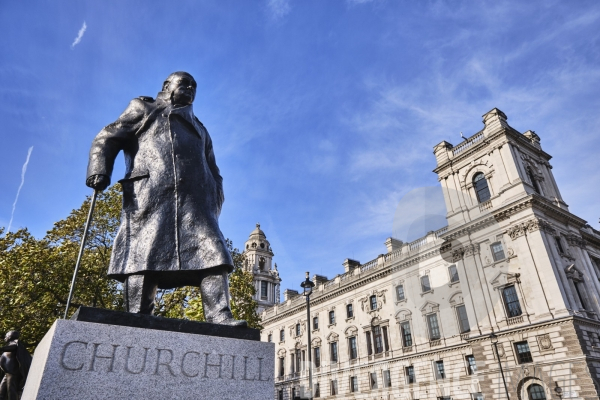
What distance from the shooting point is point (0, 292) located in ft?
43.1

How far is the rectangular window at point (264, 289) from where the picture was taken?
58250 mm

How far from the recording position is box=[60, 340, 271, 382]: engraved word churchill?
8.39 ft

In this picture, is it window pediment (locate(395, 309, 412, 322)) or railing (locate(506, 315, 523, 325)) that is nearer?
railing (locate(506, 315, 523, 325))

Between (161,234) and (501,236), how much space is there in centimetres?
2948

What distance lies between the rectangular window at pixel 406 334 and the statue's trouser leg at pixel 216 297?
3275 centimetres

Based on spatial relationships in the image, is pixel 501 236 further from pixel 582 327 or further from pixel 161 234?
pixel 161 234

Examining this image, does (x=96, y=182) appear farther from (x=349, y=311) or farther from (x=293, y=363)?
(x=293, y=363)

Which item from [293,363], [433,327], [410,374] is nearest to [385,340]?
[410,374]

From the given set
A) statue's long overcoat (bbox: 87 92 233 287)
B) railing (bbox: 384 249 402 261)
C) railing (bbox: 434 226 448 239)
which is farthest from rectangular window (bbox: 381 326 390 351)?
statue's long overcoat (bbox: 87 92 233 287)

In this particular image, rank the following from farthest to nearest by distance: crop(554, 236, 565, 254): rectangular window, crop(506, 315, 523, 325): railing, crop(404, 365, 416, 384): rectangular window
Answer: crop(404, 365, 416, 384): rectangular window < crop(554, 236, 565, 254): rectangular window < crop(506, 315, 523, 325): railing

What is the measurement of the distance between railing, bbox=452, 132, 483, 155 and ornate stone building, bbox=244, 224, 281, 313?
32881mm

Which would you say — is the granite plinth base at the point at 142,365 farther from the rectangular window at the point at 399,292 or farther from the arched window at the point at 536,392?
the rectangular window at the point at 399,292

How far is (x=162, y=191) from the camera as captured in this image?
370 centimetres

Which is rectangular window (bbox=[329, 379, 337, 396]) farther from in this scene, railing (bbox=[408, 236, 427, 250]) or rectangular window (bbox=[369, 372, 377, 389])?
railing (bbox=[408, 236, 427, 250])
